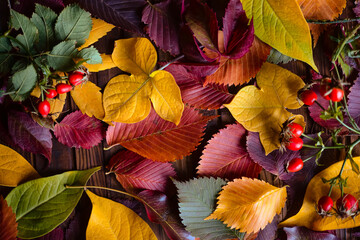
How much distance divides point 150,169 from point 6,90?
0.30 m

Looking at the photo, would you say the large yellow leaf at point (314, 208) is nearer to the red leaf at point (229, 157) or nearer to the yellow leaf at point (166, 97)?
the red leaf at point (229, 157)

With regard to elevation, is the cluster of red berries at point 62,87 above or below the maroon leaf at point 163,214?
above

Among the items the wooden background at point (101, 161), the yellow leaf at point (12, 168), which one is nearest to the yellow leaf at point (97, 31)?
the wooden background at point (101, 161)

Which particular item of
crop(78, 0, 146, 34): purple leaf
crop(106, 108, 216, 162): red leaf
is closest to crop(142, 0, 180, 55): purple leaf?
crop(78, 0, 146, 34): purple leaf

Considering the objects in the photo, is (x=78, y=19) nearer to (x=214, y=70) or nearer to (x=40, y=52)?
(x=40, y=52)

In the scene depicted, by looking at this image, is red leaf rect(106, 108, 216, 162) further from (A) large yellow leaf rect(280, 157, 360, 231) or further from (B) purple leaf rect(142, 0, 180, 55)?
(A) large yellow leaf rect(280, 157, 360, 231)

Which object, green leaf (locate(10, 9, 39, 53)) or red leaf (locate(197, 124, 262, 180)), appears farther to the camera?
red leaf (locate(197, 124, 262, 180))

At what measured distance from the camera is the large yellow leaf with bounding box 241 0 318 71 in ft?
2.10

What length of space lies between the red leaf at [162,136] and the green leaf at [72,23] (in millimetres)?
183

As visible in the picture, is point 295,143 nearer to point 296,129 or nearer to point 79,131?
point 296,129

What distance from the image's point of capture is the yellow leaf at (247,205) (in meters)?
0.67

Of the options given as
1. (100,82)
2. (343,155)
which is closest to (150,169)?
(100,82)

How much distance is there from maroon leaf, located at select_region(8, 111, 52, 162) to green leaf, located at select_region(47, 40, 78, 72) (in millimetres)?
112

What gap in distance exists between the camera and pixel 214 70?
0.66m
